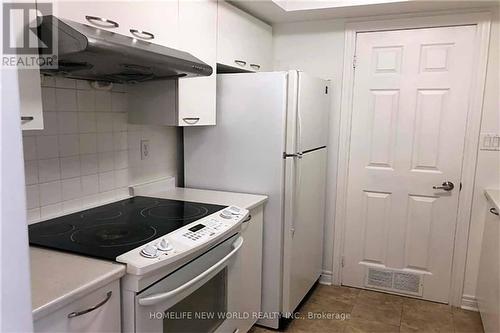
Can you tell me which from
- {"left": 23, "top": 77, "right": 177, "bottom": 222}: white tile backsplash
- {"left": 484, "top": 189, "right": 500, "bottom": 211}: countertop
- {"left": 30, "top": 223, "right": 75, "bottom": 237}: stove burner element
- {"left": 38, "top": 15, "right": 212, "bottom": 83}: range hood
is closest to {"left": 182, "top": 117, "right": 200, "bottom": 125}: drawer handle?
{"left": 38, "top": 15, "right": 212, "bottom": 83}: range hood

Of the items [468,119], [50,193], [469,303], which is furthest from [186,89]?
[469,303]

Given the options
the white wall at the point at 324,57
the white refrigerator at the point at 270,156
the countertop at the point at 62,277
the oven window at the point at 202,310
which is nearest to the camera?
the countertop at the point at 62,277

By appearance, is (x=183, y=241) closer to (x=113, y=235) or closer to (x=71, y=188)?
(x=113, y=235)

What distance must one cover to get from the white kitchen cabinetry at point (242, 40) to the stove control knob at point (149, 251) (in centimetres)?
131

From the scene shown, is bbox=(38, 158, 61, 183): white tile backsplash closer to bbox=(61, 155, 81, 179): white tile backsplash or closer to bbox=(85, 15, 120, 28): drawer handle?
bbox=(61, 155, 81, 179): white tile backsplash

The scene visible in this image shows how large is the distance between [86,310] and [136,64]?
0.92 m

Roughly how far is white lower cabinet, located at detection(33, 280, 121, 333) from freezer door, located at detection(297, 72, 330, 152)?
141 centimetres

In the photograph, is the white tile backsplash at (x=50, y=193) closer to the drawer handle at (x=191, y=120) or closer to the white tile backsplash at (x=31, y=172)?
the white tile backsplash at (x=31, y=172)

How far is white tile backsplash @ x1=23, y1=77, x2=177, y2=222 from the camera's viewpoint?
5.40 ft

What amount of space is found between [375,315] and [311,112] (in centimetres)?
146

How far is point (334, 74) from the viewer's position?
2.94m

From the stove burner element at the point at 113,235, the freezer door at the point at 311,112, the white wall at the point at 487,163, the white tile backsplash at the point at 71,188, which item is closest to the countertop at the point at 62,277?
the stove burner element at the point at 113,235

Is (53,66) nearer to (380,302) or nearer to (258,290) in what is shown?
(258,290)

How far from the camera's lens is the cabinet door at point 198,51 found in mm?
1938
